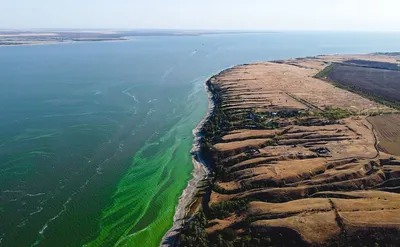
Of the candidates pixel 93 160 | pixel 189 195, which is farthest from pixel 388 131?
pixel 93 160

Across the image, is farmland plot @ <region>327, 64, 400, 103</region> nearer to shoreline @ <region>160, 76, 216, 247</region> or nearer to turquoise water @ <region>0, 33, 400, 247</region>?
turquoise water @ <region>0, 33, 400, 247</region>

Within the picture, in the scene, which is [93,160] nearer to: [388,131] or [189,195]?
[189,195]

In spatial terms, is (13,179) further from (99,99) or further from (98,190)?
(99,99)

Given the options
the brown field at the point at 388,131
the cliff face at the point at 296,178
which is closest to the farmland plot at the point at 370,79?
the cliff face at the point at 296,178

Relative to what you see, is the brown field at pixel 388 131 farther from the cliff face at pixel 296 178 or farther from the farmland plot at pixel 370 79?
the farmland plot at pixel 370 79

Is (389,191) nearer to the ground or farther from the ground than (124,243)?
farther from the ground

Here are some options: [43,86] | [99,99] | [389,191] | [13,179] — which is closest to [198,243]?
[389,191]
